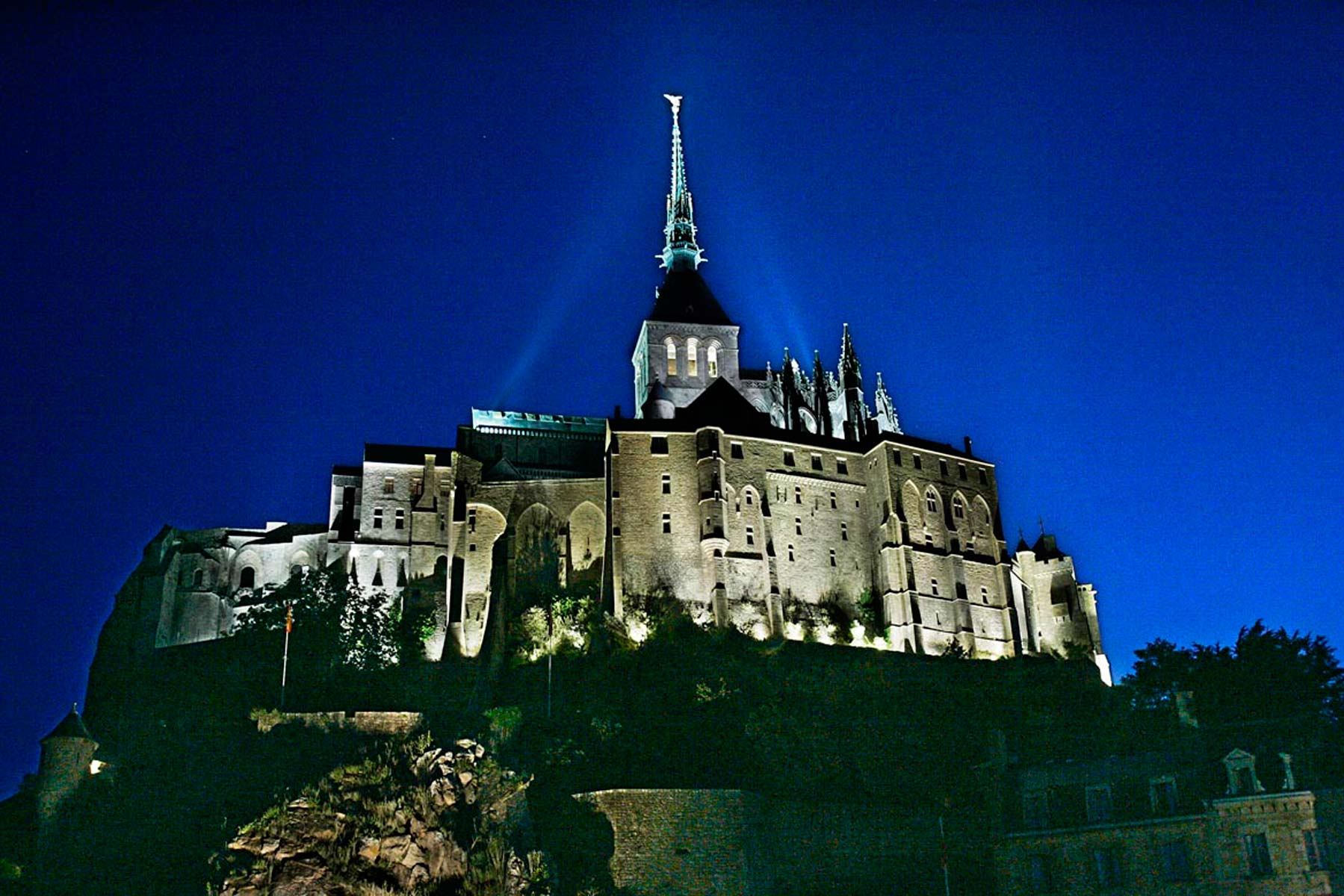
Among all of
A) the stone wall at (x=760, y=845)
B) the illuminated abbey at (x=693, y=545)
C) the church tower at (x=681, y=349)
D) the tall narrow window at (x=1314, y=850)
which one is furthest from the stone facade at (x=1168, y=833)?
the church tower at (x=681, y=349)

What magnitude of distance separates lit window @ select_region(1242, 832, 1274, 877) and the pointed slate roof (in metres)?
46.8

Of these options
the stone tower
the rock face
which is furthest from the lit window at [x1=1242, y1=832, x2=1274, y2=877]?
the stone tower

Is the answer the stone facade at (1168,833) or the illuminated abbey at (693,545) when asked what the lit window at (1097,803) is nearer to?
the stone facade at (1168,833)

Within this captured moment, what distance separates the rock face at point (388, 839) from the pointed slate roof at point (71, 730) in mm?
13635

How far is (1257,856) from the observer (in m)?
49.1

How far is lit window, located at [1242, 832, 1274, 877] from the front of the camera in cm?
4881

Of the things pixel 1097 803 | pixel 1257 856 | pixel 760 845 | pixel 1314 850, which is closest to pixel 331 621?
pixel 760 845

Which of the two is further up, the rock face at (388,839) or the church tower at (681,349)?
the church tower at (681,349)

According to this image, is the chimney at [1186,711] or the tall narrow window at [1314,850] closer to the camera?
the tall narrow window at [1314,850]

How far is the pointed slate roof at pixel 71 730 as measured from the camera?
6038 cm

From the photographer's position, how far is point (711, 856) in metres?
52.4

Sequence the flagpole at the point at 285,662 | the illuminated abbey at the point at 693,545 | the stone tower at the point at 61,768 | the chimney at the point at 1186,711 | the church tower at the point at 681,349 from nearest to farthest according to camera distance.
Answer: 1. the stone tower at the point at 61,768
2. the chimney at the point at 1186,711
3. the flagpole at the point at 285,662
4. the illuminated abbey at the point at 693,545
5. the church tower at the point at 681,349

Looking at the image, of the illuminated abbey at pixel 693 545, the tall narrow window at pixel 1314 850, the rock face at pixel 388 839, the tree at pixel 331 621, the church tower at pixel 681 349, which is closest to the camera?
the tall narrow window at pixel 1314 850

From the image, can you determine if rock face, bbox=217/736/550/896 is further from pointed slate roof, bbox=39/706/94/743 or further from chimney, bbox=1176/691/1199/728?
chimney, bbox=1176/691/1199/728
